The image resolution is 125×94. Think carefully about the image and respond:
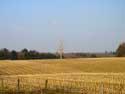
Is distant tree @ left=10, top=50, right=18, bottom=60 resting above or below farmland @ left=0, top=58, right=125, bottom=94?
above

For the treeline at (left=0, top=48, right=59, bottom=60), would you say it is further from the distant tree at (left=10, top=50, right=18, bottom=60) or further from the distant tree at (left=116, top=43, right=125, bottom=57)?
the distant tree at (left=116, top=43, right=125, bottom=57)

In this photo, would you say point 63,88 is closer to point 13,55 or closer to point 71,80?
point 71,80

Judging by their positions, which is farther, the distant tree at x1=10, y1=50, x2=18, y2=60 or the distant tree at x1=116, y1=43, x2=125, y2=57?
the distant tree at x1=116, y1=43, x2=125, y2=57

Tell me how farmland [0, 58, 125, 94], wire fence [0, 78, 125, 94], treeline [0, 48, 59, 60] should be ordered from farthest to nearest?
treeline [0, 48, 59, 60]
farmland [0, 58, 125, 94]
wire fence [0, 78, 125, 94]

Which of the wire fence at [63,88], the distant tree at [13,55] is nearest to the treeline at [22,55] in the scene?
the distant tree at [13,55]

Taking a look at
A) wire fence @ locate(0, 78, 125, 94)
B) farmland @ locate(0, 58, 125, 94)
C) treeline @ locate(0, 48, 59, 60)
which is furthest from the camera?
treeline @ locate(0, 48, 59, 60)

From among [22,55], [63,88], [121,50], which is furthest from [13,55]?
[63,88]

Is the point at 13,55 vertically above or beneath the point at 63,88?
above

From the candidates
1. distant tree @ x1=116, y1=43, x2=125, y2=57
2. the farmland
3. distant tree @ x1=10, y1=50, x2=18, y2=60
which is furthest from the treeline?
the farmland

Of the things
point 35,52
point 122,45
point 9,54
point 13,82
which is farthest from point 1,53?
point 13,82

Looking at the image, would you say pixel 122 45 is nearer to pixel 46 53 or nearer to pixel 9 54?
pixel 46 53

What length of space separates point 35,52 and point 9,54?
9.47 meters

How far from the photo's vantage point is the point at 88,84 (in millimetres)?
28484

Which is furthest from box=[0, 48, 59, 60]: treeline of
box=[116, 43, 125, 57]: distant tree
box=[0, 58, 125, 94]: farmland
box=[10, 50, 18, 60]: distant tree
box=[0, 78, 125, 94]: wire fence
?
box=[0, 78, 125, 94]: wire fence
